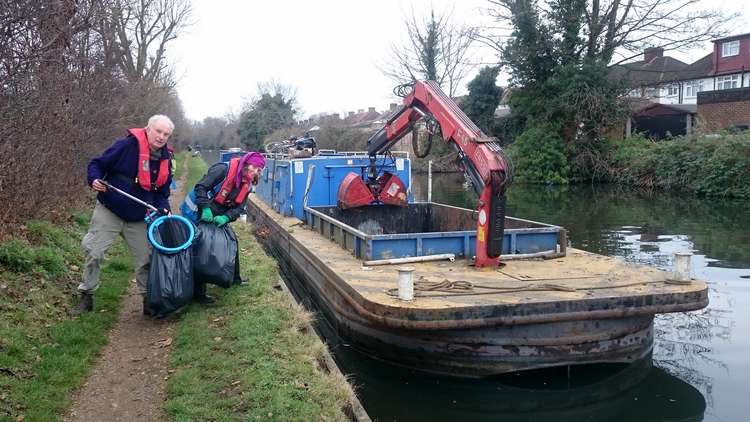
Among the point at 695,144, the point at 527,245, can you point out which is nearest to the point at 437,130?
the point at 527,245

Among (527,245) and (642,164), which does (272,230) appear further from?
(642,164)

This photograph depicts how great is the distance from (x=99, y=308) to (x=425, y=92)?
478 cm

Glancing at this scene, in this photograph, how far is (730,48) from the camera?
4688 cm

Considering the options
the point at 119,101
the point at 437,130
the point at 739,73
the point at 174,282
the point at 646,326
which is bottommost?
the point at 646,326

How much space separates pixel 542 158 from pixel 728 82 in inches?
928

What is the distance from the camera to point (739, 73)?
4556cm

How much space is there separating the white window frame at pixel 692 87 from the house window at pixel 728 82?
2307 mm

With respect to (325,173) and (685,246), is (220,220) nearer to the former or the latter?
(325,173)

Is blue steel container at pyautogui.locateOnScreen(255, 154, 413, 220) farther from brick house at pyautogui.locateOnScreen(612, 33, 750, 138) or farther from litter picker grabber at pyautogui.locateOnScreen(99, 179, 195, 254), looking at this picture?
brick house at pyautogui.locateOnScreen(612, 33, 750, 138)

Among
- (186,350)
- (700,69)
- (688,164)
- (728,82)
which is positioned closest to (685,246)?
(186,350)

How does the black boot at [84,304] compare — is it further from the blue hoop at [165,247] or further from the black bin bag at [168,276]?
the blue hoop at [165,247]

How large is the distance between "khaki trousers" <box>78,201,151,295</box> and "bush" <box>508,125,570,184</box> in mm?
28016

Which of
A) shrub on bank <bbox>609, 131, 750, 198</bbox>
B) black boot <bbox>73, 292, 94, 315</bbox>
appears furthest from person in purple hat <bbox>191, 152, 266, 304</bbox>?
shrub on bank <bbox>609, 131, 750, 198</bbox>

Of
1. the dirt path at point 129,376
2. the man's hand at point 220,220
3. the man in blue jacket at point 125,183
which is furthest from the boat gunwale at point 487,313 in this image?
the man in blue jacket at point 125,183
